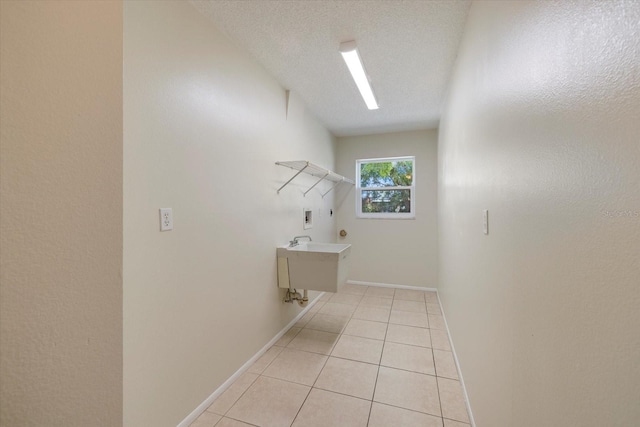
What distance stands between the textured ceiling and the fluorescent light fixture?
0.06 meters

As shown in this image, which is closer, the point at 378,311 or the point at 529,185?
the point at 529,185

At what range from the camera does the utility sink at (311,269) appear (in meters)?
2.43

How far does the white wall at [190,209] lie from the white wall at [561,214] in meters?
1.59

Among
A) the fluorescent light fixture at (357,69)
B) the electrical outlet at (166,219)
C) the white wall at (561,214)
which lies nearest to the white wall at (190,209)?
the electrical outlet at (166,219)

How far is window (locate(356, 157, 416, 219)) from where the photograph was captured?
164 inches

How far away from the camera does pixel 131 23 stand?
3.98ft

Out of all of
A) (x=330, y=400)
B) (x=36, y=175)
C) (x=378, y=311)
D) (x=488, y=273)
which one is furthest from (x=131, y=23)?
(x=378, y=311)

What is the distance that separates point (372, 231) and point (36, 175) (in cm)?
404

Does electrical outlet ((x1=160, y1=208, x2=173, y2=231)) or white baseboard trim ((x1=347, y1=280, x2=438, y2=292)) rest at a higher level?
electrical outlet ((x1=160, y1=208, x2=173, y2=231))

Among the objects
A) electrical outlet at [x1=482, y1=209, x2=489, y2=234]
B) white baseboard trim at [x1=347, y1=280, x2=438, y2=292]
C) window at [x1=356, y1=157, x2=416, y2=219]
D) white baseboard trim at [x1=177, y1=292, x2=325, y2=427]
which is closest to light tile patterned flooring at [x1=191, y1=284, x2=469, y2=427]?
white baseboard trim at [x1=177, y1=292, x2=325, y2=427]

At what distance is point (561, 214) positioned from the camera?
653 millimetres

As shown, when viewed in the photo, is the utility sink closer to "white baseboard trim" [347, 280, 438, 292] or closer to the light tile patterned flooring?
the light tile patterned flooring

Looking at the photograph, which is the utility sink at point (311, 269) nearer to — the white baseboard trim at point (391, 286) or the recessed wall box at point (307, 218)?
the recessed wall box at point (307, 218)

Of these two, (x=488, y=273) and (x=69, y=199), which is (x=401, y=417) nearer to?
(x=488, y=273)
